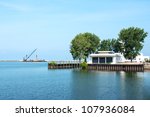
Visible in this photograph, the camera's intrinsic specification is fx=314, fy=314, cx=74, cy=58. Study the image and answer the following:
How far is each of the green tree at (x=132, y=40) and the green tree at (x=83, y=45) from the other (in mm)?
14947

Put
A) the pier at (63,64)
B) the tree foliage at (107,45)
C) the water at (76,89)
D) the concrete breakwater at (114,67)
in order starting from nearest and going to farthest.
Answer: the water at (76,89), the concrete breakwater at (114,67), the pier at (63,64), the tree foliage at (107,45)

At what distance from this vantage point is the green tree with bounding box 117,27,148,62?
379 ft

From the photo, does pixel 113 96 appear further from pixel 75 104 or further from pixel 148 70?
pixel 148 70

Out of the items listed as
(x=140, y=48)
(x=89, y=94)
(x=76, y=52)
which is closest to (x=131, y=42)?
(x=140, y=48)

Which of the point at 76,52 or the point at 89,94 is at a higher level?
the point at 76,52

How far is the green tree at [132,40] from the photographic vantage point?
379ft

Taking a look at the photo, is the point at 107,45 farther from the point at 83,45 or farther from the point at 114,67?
the point at 114,67

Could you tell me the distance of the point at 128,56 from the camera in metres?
117

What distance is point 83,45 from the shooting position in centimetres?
12438

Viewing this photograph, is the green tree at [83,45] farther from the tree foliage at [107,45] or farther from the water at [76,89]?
the water at [76,89]

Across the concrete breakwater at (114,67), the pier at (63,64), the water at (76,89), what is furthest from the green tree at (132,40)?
the water at (76,89)

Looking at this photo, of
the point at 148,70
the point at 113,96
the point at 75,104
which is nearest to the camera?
the point at 75,104

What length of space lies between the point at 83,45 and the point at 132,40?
65.6 ft

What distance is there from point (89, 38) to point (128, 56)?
20.1 metres
